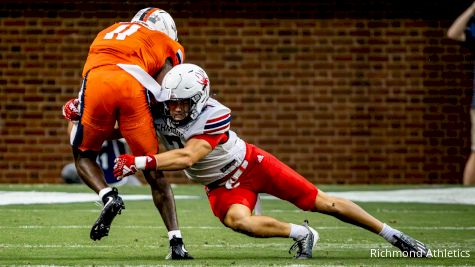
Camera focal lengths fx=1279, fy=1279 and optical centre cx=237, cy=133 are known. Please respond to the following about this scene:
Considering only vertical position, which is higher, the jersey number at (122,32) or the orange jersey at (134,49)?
the jersey number at (122,32)

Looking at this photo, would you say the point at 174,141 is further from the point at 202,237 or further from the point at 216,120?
the point at 202,237

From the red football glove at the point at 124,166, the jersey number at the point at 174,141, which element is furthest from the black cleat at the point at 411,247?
the red football glove at the point at 124,166

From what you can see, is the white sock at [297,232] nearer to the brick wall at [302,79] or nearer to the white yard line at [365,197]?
the white yard line at [365,197]

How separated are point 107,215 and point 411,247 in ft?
5.82

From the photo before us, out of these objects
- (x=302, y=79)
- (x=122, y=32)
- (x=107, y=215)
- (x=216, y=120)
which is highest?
(x=122, y=32)

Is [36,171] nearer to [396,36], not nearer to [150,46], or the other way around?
[396,36]

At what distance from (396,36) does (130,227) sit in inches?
285

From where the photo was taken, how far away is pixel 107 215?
7328 mm

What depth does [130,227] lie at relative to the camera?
31.5 feet

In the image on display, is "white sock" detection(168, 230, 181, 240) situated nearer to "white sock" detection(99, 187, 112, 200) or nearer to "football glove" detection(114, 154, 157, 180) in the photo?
"white sock" detection(99, 187, 112, 200)

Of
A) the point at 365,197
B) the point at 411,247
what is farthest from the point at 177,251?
the point at 365,197

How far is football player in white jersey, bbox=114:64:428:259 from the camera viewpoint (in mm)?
7160

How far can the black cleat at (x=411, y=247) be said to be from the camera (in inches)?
294

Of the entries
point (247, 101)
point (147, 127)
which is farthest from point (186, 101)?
point (247, 101)
